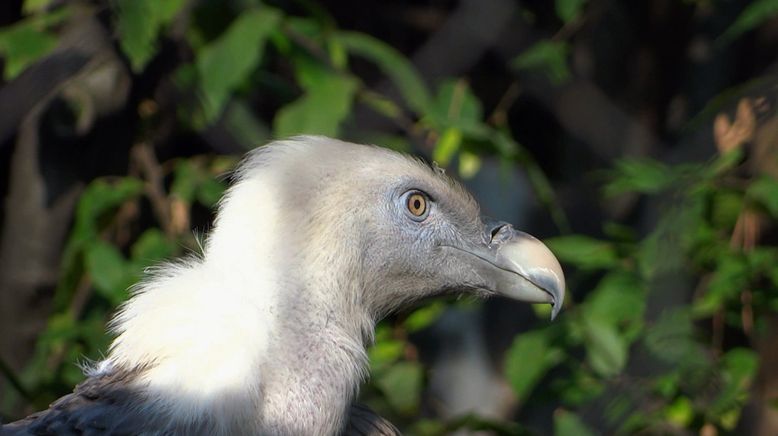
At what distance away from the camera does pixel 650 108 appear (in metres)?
2.96

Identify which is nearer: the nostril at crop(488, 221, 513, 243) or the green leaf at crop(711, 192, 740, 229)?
the nostril at crop(488, 221, 513, 243)

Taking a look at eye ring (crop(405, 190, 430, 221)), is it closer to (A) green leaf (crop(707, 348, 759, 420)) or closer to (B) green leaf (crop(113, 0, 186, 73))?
(B) green leaf (crop(113, 0, 186, 73))

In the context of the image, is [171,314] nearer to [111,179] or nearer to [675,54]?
[111,179]

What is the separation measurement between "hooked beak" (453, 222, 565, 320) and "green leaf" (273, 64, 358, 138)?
0.44m

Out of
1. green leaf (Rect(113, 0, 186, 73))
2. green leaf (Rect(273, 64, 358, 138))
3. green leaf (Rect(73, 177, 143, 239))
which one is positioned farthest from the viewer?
green leaf (Rect(73, 177, 143, 239))

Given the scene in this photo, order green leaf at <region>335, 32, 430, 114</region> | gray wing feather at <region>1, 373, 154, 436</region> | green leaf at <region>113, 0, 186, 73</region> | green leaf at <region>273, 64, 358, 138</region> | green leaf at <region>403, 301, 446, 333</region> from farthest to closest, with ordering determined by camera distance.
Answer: green leaf at <region>403, 301, 446, 333</region> → green leaf at <region>335, 32, 430, 114</region> → green leaf at <region>273, 64, 358, 138</region> → green leaf at <region>113, 0, 186, 73</region> → gray wing feather at <region>1, 373, 154, 436</region>

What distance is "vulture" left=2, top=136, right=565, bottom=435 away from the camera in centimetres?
144

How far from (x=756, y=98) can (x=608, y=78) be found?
913 millimetres

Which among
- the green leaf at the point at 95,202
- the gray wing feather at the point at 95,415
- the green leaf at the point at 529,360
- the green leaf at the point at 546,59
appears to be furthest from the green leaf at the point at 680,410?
the gray wing feather at the point at 95,415

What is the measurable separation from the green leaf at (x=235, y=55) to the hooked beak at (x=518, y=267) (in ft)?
1.77

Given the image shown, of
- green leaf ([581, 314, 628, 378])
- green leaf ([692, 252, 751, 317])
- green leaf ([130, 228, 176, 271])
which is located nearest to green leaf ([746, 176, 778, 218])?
green leaf ([692, 252, 751, 317])

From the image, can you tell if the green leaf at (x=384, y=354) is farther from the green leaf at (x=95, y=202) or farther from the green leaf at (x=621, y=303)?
the green leaf at (x=95, y=202)

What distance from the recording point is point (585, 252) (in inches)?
92.0

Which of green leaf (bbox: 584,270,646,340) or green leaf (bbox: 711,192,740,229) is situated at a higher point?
green leaf (bbox: 711,192,740,229)
